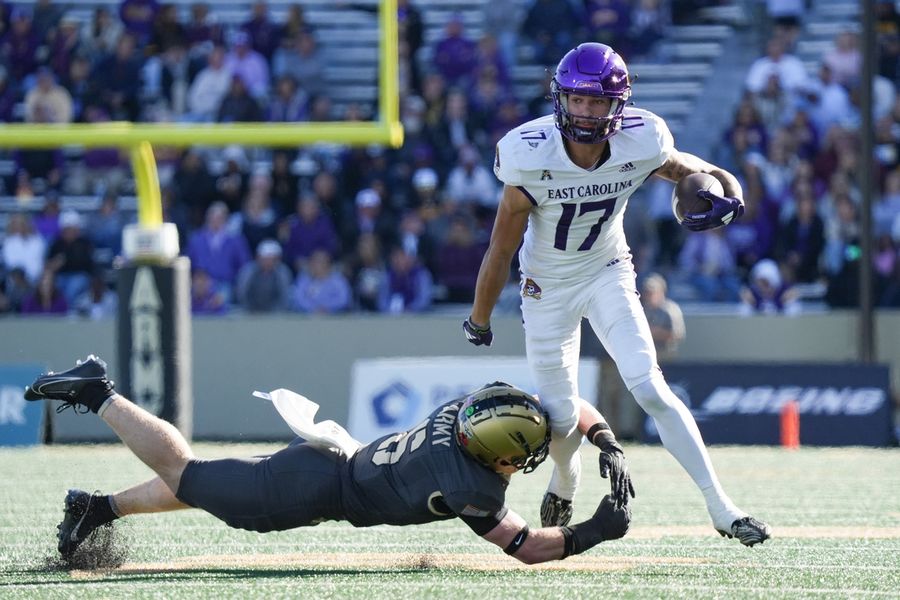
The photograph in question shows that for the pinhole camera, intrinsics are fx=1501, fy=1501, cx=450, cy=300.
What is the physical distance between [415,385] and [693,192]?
6184 millimetres

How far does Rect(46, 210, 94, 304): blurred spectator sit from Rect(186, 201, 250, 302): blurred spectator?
0.90 meters

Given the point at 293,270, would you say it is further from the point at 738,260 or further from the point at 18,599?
the point at 18,599

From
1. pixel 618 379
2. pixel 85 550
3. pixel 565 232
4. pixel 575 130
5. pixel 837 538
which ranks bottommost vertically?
pixel 618 379

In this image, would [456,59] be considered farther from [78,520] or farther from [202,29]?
[78,520]

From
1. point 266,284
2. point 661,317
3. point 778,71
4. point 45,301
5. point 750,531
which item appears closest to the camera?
point 750,531

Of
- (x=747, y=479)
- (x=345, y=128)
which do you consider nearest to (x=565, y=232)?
(x=747, y=479)

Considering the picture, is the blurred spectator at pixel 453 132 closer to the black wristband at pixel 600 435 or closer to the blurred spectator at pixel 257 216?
the blurred spectator at pixel 257 216

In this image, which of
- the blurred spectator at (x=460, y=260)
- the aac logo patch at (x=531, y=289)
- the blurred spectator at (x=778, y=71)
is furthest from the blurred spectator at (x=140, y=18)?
the aac logo patch at (x=531, y=289)

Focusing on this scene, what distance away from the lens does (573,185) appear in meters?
5.21

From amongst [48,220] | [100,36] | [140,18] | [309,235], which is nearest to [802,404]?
[309,235]

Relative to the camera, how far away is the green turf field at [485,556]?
4.34 m

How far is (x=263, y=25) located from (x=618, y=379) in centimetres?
470

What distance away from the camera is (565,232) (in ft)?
17.4

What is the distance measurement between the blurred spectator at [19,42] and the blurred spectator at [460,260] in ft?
13.4
